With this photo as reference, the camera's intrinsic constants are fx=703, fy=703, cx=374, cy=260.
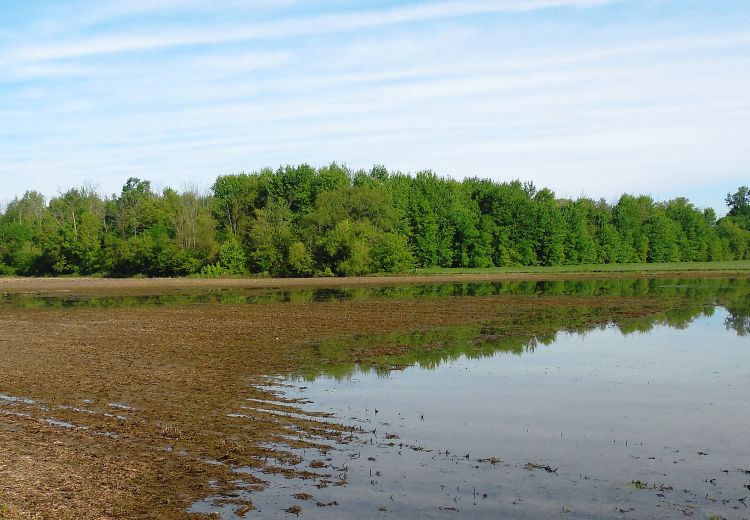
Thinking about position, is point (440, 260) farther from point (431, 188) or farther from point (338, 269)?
point (338, 269)

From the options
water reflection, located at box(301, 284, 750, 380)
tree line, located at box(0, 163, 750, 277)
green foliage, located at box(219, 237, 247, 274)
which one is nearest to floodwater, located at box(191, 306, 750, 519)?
water reflection, located at box(301, 284, 750, 380)

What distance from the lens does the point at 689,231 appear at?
14062cm

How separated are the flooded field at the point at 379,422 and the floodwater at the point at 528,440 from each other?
55 mm

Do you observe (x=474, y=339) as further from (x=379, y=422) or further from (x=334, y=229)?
(x=334, y=229)

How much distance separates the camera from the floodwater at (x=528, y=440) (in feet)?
35.1

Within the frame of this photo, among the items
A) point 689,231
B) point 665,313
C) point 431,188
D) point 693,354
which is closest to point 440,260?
point 431,188

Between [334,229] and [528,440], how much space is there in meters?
80.3

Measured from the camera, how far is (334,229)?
93812 mm

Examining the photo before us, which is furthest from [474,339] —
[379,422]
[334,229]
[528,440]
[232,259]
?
[232,259]

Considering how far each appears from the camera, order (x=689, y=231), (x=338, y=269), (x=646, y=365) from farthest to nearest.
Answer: (x=689, y=231), (x=338, y=269), (x=646, y=365)

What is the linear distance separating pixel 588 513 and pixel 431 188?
357 ft

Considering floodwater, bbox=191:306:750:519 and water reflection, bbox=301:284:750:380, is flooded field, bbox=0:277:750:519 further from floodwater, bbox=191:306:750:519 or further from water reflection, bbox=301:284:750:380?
water reflection, bbox=301:284:750:380

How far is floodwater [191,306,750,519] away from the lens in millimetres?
10703

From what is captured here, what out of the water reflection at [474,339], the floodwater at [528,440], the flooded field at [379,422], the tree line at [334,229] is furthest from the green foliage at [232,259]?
the floodwater at [528,440]
